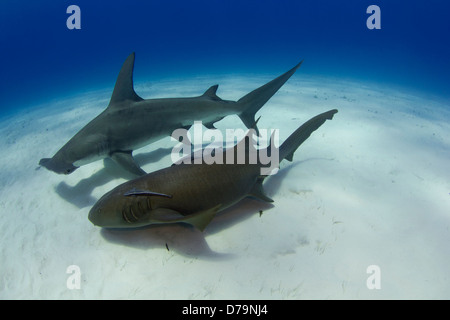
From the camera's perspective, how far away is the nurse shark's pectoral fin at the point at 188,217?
222 centimetres

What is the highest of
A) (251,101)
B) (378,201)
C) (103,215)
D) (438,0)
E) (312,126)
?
(438,0)

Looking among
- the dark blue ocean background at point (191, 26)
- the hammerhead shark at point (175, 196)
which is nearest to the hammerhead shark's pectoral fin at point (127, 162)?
the hammerhead shark at point (175, 196)

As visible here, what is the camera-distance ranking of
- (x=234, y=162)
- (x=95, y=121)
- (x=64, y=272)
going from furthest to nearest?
(x=95, y=121) < (x=234, y=162) < (x=64, y=272)

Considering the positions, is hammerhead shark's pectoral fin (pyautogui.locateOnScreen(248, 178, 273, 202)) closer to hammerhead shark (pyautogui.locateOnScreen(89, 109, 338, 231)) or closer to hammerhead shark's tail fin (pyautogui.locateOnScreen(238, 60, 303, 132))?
hammerhead shark (pyautogui.locateOnScreen(89, 109, 338, 231))

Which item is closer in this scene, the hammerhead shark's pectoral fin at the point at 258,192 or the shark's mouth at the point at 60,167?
the hammerhead shark's pectoral fin at the point at 258,192

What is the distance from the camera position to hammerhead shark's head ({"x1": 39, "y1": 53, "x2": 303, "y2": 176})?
12.5 ft

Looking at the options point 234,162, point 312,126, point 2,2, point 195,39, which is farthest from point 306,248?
point 195,39

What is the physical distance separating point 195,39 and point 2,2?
69740 millimetres

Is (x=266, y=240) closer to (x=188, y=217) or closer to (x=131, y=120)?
(x=188, y=217)

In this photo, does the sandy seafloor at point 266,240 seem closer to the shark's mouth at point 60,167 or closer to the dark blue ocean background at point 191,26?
the shark's mouth at point 60,167

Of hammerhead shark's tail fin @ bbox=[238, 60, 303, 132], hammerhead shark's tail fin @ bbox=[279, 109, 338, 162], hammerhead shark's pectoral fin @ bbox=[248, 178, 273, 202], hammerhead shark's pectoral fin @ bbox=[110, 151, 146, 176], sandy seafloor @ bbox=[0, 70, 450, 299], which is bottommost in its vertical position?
sandy seafloor @ bbox=[0, 70, 450, 299]

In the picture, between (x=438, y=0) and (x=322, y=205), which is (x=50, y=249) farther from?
(x=438, y=0)

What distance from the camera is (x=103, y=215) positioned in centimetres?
264

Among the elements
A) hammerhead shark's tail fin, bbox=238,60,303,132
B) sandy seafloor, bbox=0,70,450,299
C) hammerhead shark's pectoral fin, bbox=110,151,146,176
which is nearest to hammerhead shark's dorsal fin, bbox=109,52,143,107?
hammerhead shark's pectoral fin, bbox=110,151,146,176
